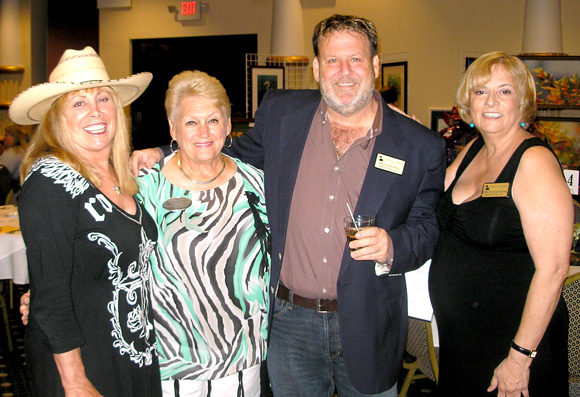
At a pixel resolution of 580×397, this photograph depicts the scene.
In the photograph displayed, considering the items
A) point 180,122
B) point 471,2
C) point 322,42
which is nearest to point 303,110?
point 322,42

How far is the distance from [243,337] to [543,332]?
3.81ft

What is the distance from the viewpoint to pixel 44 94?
1.82m

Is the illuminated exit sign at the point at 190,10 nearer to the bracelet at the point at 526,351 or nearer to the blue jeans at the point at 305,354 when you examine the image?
the blue jeans at the point at 305,354

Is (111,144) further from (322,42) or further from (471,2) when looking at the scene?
(471,2)

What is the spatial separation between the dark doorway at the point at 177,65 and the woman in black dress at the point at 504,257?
7.23 metres

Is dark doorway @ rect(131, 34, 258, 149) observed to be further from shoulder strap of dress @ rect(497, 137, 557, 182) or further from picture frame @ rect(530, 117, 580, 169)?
shoulder strap of dress @ rect(497, 137, 557, 182)

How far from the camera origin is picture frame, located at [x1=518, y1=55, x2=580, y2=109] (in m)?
5.94

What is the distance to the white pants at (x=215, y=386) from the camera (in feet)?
6.77

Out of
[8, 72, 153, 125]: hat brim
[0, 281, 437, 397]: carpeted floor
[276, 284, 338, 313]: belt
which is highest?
[8, 72, 153, 125]: hat brim

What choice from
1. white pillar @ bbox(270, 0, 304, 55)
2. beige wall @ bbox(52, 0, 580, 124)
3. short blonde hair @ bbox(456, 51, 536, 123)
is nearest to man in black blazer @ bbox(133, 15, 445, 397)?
short blonde hair @ bbox(456, 51, 536, 123)

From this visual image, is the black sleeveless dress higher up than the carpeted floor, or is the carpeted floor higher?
the black sleeveless dress

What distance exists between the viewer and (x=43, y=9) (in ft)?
35.5

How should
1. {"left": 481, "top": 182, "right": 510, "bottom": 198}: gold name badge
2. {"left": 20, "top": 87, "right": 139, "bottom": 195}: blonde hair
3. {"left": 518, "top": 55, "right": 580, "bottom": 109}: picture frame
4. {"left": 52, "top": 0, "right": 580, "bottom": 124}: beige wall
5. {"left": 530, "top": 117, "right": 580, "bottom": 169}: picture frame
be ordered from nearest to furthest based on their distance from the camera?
{"left": 20, "top": 87, "right": 139, "bottom": 195}: blonde hair, {"left": 481, "top": 182, "right": 510, "bottom": 198}: gold name badge, {"left": 518, "top": 55, "right": 580, "bottom": 109}: picture frame, {"left": 530, "top": 117, "right": 580, "bottom": 169}: picture frame, {"left": 52, "top": 0, "right": 580, "bottom": 124}: beige wall

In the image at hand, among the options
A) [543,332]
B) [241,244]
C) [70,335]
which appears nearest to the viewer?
[70,335]
